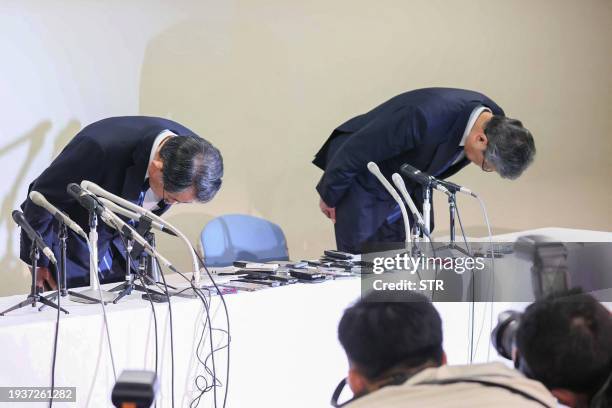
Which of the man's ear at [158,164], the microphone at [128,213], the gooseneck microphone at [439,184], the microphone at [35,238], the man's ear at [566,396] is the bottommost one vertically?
the man's ear at [566,396]

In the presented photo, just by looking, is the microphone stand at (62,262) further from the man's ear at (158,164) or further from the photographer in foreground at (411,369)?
the photographer in foreground at (411,369)

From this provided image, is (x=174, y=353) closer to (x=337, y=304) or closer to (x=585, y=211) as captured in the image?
(x=337, y=304)

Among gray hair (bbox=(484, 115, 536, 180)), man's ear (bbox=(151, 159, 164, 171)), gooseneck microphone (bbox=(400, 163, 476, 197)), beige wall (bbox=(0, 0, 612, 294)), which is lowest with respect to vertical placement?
gooseneck microphone (bbox=(400, 163, 476, 197))

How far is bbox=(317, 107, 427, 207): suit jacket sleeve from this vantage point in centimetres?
263

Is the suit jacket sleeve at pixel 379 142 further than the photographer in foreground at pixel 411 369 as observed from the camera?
Yes

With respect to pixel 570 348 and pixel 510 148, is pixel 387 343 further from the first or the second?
pixel 510 148

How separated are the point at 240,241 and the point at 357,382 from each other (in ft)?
6.91

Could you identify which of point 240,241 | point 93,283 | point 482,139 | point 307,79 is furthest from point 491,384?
point 307,79

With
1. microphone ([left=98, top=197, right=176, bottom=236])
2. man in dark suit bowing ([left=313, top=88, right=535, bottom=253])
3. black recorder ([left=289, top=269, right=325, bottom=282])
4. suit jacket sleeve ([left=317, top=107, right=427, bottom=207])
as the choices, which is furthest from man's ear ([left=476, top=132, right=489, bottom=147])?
microphone ([left=98, top=197, right=176, bottom=236])

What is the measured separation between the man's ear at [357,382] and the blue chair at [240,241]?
6.47 feet

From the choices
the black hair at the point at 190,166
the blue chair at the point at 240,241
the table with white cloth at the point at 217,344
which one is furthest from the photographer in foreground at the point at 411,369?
the blue chair at the point at 240,241

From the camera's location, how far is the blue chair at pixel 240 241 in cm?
296

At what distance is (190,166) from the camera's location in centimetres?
199

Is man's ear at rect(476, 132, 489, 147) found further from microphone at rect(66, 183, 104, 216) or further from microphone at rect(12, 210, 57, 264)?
microphone at rect(12, 210, 57, 264)
